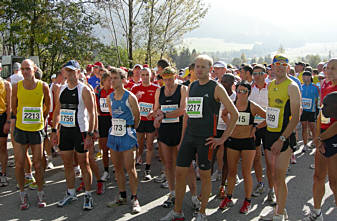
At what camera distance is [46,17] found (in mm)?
16016

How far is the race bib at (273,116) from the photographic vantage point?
410 centimetres

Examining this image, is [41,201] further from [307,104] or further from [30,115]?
[307,104]

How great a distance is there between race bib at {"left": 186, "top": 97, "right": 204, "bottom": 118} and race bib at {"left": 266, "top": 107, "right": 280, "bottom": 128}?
104 cm

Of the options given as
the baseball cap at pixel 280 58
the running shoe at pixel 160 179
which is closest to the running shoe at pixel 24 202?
the running shoe at pixel 160 179

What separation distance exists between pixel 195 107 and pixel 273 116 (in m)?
1.12

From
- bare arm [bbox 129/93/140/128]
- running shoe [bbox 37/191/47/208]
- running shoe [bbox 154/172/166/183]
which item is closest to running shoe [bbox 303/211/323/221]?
running shoe [bbox 154/172/166/183]

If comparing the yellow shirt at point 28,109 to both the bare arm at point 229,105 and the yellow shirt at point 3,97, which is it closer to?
the yellow shirt at point 3,97

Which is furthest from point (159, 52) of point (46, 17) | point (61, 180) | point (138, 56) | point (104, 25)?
point (61, 180)

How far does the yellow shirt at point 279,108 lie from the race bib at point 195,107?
1.05m

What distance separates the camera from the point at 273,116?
414 centimetres

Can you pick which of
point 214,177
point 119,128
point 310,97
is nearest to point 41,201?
point 119,128

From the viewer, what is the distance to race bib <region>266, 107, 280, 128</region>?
13.5ft

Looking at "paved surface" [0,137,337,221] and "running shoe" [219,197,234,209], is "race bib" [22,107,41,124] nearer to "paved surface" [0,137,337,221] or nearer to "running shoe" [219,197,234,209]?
"paved surface" [0,137,337,221]

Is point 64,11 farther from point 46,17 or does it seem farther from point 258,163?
point 258,163
